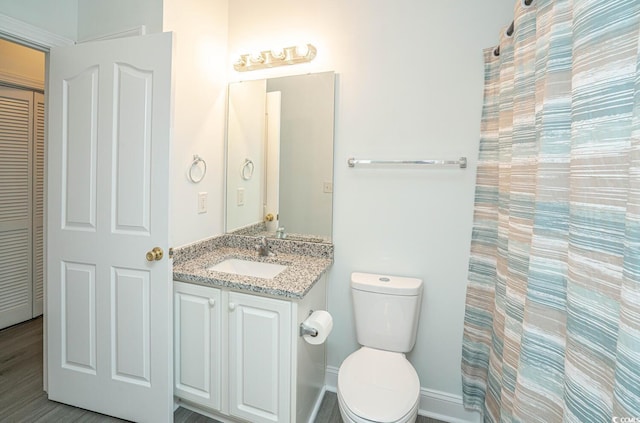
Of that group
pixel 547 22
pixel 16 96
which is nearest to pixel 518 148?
pixel 547 22

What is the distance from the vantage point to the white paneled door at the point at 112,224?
160 centimetres

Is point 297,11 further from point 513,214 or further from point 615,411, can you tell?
point 615,411

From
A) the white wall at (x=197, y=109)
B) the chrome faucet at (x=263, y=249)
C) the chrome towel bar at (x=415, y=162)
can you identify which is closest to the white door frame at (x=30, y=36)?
the white wall at (x=197, y=109)

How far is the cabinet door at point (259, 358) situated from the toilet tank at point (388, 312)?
18.7 inches

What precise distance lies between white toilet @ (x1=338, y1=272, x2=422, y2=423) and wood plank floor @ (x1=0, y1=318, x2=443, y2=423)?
0.50 metres

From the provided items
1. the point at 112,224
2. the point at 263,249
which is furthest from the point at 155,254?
the point at 263,249

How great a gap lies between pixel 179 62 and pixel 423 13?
1386 millimetres

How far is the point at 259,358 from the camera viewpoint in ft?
5.13

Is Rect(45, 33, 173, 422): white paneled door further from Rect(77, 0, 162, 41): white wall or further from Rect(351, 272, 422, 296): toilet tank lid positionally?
Rect(351, 272, 422, 296): toilet tank lid

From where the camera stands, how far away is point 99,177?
168 centimetres

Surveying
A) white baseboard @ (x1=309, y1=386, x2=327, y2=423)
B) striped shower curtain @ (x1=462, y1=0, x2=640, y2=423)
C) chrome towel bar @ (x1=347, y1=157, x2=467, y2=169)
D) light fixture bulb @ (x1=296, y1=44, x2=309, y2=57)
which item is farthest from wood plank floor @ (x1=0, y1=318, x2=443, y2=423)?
light fixture bulb @ (x1=296, y1=44, x2=309, y2=57)

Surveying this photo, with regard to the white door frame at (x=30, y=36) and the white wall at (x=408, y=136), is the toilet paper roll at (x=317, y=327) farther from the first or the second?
the white door frame at (x=30, y=36)

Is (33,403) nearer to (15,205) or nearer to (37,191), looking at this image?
(15,205)

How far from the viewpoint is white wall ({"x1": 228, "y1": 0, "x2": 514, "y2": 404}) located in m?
1.74
